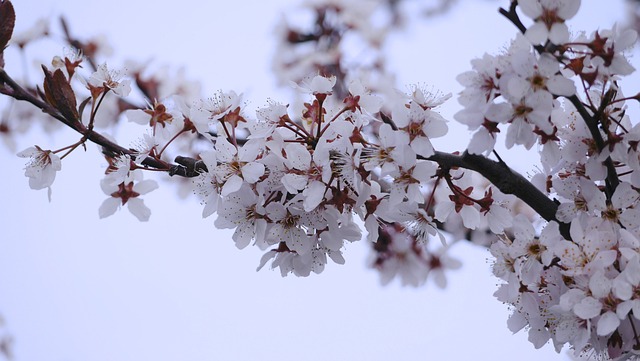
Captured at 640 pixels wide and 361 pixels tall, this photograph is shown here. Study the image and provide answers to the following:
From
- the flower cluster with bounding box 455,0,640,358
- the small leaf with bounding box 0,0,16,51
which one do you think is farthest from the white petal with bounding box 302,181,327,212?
the small leaf with bounding box 0,0,16,51

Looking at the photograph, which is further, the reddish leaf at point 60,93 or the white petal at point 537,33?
the reddish leaf at point 60,93

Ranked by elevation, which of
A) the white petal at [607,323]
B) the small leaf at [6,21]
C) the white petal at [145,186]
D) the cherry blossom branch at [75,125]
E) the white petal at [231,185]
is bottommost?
the white petal at [607,323]

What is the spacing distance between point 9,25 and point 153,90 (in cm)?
206

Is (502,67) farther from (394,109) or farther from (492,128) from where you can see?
(394,109)

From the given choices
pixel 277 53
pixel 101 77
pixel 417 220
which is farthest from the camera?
pixel 277 53

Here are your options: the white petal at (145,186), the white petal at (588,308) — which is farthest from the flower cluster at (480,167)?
the white petal at (145,186)

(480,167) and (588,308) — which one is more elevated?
(480,167)

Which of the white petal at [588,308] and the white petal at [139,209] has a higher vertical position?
the white petal at [139,209]

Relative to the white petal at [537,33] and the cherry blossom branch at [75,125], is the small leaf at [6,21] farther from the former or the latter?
the white petal at [537,33]

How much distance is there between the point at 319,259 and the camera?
4.75 ft

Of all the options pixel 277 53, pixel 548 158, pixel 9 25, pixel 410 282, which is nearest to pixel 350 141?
pixel 548 158

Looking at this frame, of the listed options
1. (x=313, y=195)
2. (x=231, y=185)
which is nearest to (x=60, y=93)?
(x=231, y=185)

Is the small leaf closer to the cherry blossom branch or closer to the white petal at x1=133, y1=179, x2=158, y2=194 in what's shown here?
the cherry blossom branch

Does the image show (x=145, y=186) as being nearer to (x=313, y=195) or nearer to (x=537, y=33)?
(x=313, y=195)
